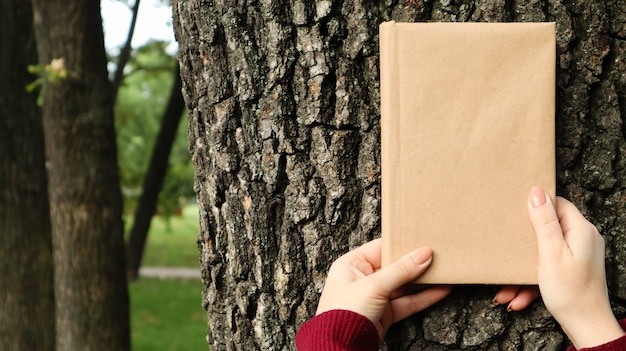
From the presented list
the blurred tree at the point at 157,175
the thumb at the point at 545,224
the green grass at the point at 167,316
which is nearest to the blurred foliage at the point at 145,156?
the blurred tree at the point at 157,175

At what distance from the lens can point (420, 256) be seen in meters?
1.59

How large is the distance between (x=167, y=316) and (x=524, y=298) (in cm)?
758

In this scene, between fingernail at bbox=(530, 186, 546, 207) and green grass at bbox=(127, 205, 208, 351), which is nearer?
fingernail at bbox=(530, 186, 546, 207)

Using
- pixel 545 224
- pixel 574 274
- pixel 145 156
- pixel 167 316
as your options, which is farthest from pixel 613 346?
pixel 145 156

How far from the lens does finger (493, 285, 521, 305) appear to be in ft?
5.49

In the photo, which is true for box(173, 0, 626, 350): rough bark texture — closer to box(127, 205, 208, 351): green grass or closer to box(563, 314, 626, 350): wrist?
box(563, 314, 626, 350): wrist

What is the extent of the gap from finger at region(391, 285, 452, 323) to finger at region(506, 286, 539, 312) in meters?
0.15

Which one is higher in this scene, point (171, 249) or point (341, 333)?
point (341, 333)

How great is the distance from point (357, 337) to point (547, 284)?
45cm

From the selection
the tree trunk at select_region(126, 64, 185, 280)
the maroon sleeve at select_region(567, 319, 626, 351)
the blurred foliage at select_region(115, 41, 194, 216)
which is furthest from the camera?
the blurred foliage at select_region(115, 41, 194, 216)

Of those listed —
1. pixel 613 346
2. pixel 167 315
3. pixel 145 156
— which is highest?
pixel 613 346

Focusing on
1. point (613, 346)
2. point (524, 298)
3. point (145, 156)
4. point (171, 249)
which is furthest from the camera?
point (145, 156)

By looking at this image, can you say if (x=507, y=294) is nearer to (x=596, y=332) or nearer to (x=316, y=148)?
(x=596, y=332)

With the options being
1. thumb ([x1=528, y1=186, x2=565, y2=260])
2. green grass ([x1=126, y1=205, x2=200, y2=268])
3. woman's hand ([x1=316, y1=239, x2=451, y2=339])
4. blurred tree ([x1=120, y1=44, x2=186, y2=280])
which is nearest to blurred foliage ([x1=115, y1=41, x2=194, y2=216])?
blurred tree ([x1=120, y1=44, x2=186, y2=280])
